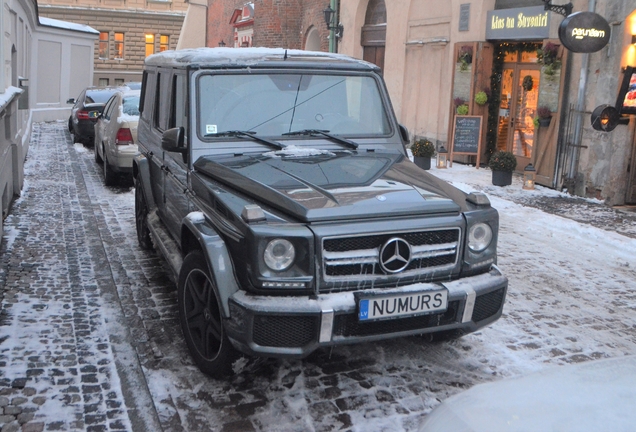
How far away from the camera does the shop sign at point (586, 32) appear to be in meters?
10.8

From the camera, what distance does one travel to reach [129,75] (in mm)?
45812

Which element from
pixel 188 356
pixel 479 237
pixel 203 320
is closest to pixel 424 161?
pixel 479 237

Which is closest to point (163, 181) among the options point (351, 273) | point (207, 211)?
point (207, 211)

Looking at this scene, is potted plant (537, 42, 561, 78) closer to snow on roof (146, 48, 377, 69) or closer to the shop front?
the shop front

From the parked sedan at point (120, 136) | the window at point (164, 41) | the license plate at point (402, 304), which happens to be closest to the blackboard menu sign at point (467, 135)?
the parked sedan at point (120, 136)

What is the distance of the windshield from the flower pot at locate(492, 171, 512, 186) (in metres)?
7.43

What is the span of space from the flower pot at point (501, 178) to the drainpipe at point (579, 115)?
1.05m

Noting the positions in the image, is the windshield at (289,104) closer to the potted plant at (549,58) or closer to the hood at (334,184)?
the hood at (334,184)

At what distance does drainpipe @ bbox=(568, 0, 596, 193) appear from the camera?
11.5m

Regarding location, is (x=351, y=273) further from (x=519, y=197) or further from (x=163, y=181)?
(x=519, y=197)

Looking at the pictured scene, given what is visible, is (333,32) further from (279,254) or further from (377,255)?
(279,254)

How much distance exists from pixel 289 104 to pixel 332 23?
17.1m

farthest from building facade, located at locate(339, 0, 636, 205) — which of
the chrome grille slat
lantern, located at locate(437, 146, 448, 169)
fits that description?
the chrome grille slat

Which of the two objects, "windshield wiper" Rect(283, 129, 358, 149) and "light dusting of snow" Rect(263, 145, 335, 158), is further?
"windshield wiper" Rect(283, 129, 358, 149)
